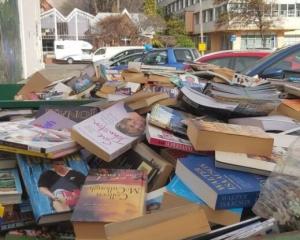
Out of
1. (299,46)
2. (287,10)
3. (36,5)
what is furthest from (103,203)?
(287,10)

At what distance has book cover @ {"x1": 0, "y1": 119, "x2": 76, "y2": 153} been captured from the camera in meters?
2.59

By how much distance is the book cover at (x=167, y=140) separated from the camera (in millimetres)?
2719

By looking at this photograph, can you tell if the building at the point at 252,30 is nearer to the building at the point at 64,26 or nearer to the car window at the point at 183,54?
the building at the point at 64,26

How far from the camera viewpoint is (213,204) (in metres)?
2.19

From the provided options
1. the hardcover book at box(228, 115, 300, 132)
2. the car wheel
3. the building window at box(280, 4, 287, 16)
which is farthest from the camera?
the building window at box(280, 4, 287, 16)

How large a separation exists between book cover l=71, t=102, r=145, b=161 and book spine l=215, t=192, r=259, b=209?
71 centimetres

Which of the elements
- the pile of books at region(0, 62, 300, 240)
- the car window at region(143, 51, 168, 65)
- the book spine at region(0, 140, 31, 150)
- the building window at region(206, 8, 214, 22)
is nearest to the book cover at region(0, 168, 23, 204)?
the pile of books at region(0, 62, 300, 240)

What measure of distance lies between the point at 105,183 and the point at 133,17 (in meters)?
47.5

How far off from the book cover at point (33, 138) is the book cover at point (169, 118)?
1.60 ft

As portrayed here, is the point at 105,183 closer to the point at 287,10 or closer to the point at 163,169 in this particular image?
the point at 163,169

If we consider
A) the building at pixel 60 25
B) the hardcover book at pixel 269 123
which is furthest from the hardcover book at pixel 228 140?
the building at pixel 60 25

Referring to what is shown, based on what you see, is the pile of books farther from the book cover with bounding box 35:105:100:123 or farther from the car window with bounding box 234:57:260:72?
the car window with bounding box 234:57:260:72

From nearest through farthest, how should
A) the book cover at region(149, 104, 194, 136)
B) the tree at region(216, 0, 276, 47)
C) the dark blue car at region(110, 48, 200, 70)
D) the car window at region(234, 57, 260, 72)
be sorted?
the book cover at region(149, 104, 194, 136) → the car window at region(234, 57, 260, 72) → the dark blue car at region(110, 48, 200, 70) → the tree at region(216, 0, 276, 47)

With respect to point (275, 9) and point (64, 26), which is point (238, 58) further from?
point (64, 26)
